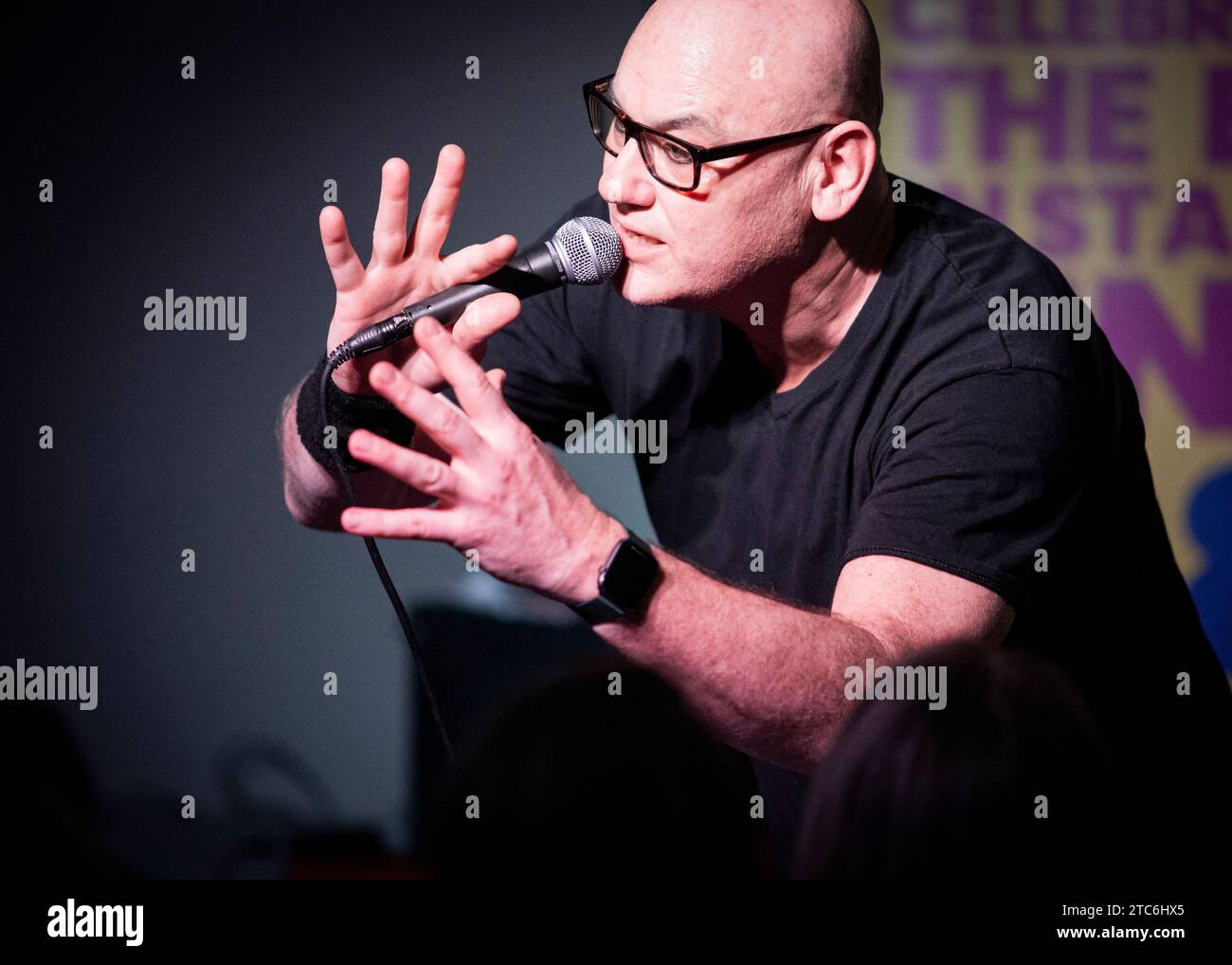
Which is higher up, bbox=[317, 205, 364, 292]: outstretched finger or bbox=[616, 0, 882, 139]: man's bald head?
bbox=[616, 0, 882, 139]: man's bald head

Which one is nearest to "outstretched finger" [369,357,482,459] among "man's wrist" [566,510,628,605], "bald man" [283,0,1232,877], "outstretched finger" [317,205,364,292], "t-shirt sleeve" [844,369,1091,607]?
"bald man" [283,0,1232,877]

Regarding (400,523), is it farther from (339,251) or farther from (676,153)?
(676,153)

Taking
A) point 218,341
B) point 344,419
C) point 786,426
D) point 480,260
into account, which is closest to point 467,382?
point 480,260

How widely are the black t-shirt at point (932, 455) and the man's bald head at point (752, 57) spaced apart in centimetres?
26

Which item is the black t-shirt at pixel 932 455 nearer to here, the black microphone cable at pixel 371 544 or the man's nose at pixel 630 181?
the man's nose at pixel 630 181

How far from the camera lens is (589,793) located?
0.91 meters

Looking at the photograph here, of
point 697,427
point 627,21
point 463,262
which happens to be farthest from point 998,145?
point 463,262

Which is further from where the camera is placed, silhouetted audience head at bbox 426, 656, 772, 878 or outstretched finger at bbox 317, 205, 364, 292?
outstretched finger at bbox 317, 205, 364, 292

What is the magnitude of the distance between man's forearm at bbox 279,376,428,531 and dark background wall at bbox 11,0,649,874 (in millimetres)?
614

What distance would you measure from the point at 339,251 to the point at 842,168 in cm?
65

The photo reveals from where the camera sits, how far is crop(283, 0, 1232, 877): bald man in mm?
1222

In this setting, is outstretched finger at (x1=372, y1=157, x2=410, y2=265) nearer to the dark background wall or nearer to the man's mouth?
the man's mouth

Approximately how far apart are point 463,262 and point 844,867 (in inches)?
33.8

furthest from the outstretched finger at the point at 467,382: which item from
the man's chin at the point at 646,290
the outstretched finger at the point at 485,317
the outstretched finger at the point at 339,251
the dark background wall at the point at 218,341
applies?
the dark background wall at the point at 218,341
